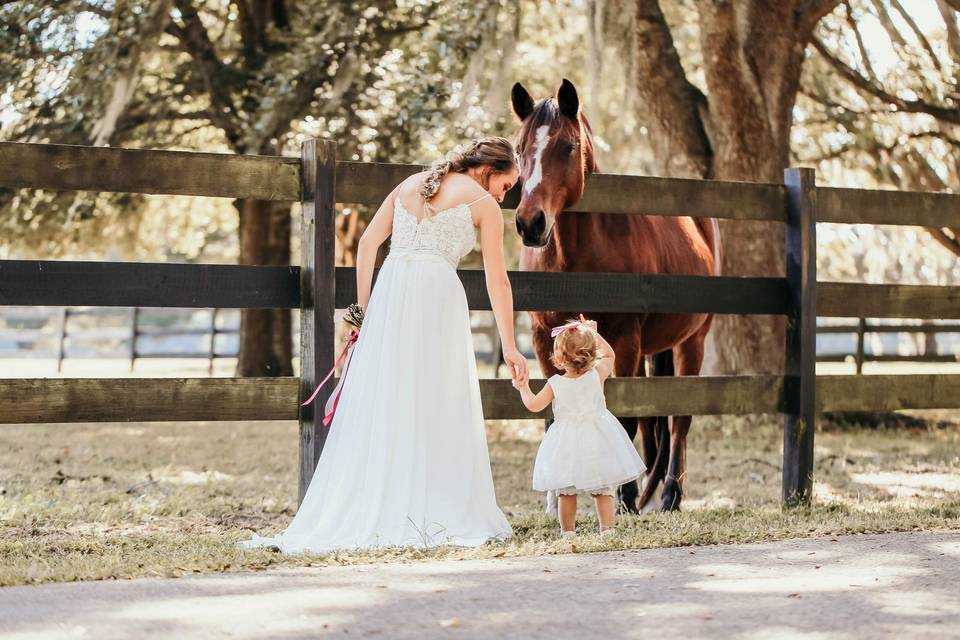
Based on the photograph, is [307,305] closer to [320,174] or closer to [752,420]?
[320,174]

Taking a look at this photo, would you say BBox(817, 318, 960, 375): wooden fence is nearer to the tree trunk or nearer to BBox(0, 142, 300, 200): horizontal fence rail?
the tree trunk

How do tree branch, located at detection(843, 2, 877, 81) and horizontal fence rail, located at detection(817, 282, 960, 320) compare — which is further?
tree branch, located at detection(843, 2, 877, 81)

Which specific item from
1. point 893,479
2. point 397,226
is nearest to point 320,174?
point 397,226

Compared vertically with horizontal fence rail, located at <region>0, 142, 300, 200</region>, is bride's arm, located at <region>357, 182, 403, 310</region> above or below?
below

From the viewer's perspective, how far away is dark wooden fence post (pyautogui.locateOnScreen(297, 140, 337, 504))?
17.4ft

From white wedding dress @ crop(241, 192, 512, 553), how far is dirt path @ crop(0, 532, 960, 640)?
52 centimetres

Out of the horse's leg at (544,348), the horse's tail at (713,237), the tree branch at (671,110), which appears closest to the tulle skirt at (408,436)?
the horse's leg at (544,348)

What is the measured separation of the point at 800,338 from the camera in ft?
20.7

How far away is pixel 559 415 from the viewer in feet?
17.0

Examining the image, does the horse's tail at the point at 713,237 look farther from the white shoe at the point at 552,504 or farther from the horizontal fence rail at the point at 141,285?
the horizontal fence rail at the point at 141,285

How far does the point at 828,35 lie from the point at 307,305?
9.92 m

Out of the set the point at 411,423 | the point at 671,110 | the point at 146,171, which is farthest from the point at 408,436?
the point at 671,110

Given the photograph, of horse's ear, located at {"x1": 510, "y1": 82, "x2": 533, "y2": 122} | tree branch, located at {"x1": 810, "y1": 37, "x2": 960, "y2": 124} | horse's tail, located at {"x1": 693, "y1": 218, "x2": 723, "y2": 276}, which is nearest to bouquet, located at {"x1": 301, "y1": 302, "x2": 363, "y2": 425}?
horse's ear, located at {"x1": 510, "y1": 82, "x2": 533, "y2": 122}

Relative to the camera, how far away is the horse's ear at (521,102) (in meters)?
6.17
